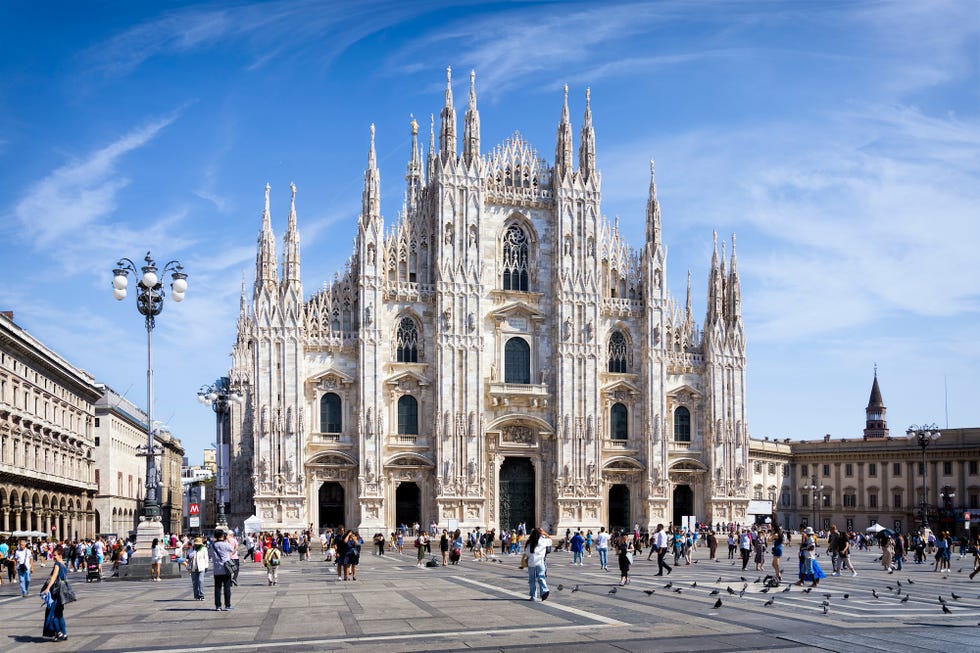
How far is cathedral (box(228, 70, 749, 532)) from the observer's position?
57.6m

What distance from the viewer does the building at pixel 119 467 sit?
8269cm

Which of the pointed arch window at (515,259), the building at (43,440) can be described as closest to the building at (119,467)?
the building at (43,440)

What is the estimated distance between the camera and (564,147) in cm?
6353

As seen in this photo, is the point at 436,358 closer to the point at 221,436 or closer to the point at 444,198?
the point at 444,198

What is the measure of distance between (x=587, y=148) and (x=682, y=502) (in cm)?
2202

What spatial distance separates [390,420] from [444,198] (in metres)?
12.7

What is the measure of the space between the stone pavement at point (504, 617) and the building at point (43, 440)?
2577 cm

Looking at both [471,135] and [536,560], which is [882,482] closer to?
[471,135]

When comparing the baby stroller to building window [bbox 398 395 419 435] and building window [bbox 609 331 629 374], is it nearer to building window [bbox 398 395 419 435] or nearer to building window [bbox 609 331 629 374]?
building window [bbox 398 395 419 435]

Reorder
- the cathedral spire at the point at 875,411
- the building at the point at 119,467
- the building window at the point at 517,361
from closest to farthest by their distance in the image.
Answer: the building window at the point at 517,361 → the building at the point at 119,467 → the cathedral spire at the point at 875,411

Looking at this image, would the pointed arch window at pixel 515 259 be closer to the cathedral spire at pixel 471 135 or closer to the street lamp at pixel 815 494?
the cathedral spire at pixel 471 135

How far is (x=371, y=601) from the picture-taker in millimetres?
23750

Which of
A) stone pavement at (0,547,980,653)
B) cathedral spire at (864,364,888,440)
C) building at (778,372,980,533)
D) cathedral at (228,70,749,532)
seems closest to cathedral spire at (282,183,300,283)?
cathedral at (228,70,749,532)

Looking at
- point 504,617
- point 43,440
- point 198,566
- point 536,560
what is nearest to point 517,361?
point 43,440
